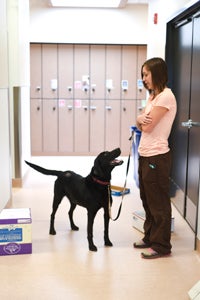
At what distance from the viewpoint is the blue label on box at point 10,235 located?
3.03 m

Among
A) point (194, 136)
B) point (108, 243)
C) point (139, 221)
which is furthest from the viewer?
point (194, 136)

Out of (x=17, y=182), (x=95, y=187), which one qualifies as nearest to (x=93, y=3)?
(x=17, y=182)

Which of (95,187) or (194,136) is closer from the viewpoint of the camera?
(95,187)

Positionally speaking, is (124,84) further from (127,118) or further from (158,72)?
(158,72)

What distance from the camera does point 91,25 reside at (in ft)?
22.5

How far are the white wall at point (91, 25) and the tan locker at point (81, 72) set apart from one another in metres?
0.18

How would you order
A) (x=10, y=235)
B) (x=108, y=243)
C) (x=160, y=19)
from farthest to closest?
(x=160, y=19), (x=108, y=243), (x=10, y=235)

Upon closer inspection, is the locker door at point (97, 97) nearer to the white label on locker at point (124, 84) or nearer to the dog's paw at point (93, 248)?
the white label on locker at point (124, 84)

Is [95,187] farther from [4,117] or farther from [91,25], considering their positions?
[91,25]

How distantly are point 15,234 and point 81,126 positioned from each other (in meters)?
4.28

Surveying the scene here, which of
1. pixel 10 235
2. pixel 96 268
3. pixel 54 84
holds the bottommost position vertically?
pixel 96 268

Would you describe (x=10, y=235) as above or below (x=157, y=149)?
below

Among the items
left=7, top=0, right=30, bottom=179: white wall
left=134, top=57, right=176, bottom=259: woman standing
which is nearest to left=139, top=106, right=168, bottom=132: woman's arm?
left=134, top=57, right=176, bottom=259: woman standing

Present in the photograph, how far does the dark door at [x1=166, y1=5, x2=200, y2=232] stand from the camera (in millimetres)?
3684
